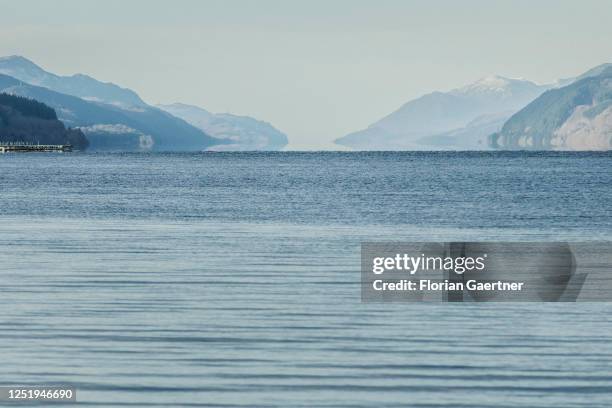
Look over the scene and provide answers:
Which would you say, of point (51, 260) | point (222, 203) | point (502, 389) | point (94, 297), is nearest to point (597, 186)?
point (222, 203)

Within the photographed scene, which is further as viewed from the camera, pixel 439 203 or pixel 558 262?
pixel 439 203

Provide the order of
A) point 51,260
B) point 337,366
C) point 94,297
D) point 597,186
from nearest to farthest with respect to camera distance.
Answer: point 337,366 < point 94,297 < point 51,260 < point 597,186

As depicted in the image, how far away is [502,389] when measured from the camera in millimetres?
23766

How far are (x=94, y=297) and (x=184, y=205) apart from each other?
170 ft

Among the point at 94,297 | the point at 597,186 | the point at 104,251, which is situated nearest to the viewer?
the point at 94,297

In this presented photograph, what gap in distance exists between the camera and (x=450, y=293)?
36.3 metres

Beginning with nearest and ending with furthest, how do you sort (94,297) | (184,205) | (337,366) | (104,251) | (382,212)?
(337,366) → (94,297) → (104,251) → (382,212) → (184,205)

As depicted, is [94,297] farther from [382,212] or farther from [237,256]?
[382,212]

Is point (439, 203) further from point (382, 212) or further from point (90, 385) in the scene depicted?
point (90, 385)

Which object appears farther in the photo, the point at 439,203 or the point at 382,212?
the point at 439,203

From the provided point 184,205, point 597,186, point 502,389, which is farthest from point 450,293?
point 597,186

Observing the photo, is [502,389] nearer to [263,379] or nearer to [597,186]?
[263,379]

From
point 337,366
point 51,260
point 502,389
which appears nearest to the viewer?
point 502,389

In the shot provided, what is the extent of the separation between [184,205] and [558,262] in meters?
42.1
